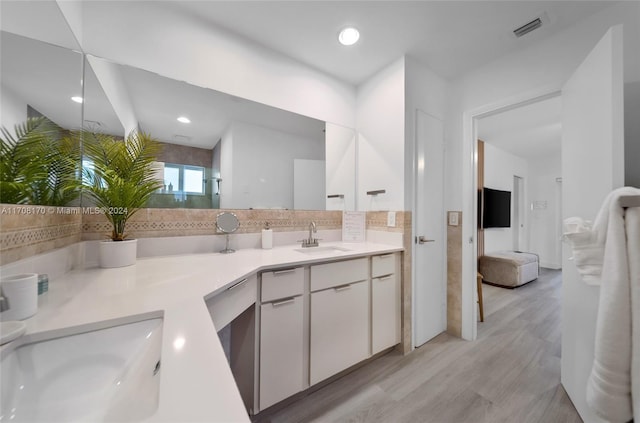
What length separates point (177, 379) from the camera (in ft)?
1.20

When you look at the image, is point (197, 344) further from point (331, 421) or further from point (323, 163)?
point (323, 163)

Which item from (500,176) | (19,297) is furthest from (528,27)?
(500,176)

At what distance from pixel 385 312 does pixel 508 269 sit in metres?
2.88

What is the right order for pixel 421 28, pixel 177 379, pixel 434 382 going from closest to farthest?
pixel 177 379
pixel 434 382
pixel 421 28

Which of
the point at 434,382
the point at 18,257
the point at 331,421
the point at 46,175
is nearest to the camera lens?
the point at 18,257

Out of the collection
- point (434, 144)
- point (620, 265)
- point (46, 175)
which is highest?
point (434, 144)

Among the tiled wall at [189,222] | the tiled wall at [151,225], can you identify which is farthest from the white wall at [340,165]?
the tiled wall at [189,222]

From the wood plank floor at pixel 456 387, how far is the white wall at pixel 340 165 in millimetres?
1389

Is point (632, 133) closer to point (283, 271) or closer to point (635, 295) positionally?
point (635, 295)

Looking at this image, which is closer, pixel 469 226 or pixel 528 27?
pixel 528 27

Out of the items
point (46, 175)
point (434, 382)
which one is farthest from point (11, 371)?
point (434, 382)

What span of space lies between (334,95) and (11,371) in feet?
7.88

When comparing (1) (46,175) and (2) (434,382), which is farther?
(2) (434,382)

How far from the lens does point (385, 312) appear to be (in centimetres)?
171
